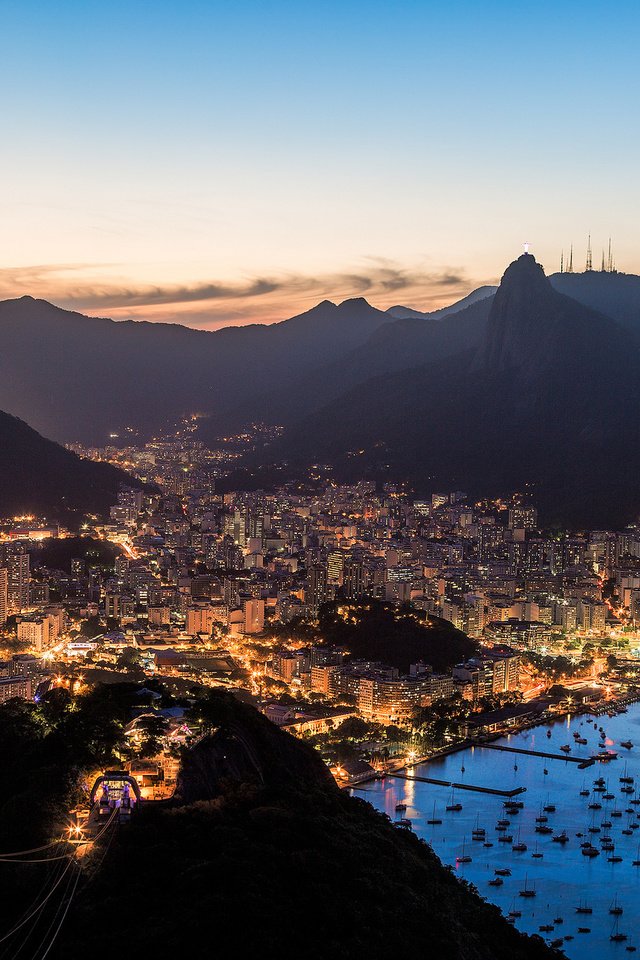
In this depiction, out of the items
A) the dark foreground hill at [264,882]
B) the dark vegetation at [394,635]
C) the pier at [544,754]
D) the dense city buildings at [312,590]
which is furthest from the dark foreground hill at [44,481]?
the dark foreground hill at [264,882]

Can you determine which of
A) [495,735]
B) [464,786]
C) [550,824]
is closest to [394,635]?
[495,735]

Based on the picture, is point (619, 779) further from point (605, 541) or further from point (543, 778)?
point (605, 541)

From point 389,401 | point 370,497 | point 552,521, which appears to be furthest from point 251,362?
point 552,521

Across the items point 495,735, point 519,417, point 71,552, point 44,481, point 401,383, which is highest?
point 401,383

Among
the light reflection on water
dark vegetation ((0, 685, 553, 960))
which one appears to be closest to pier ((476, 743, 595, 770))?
the light reflection on water

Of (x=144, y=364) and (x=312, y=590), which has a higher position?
(x=144, y=364)

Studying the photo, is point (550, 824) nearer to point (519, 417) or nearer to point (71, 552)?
point (71, 552)
